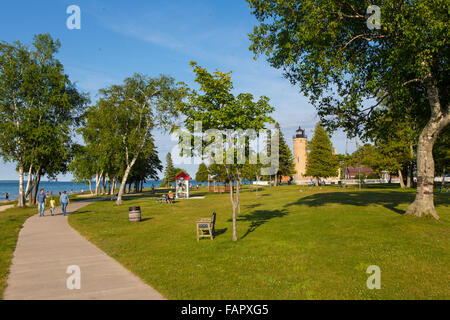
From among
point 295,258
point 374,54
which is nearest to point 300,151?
point 374,54

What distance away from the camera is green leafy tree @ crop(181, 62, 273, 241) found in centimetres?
1205

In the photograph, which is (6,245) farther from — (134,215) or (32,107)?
(32,107)

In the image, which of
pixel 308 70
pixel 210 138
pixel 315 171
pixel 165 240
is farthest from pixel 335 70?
pixel 315 171

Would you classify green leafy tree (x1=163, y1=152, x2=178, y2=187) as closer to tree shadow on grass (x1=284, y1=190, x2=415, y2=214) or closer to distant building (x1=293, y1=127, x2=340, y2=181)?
distant building (x1=293, y1=127, x2=340, y2=181)

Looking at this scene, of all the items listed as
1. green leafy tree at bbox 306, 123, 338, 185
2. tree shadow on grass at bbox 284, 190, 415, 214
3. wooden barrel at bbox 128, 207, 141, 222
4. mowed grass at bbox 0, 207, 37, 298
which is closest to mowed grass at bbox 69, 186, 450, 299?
wooden barrel at bbox 128, 207, 141, 222

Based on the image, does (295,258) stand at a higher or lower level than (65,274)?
lower

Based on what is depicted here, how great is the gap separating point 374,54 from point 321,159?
52.8 metres

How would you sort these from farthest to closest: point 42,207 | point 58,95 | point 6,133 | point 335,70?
point 58,95
point 6,133
point 42,207
point 335,70

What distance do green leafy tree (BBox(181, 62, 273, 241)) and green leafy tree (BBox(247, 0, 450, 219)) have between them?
4012 millimetres

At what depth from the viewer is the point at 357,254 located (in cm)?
963

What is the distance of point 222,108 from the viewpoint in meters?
12.0

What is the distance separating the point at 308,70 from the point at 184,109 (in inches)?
284
